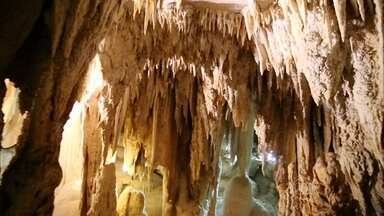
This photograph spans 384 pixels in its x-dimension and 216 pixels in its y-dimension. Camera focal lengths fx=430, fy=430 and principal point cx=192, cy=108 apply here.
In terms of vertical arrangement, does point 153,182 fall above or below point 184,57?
below

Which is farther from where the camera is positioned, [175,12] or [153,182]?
[153,182]

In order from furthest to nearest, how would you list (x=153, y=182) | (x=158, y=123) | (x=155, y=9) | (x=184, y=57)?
(x=153, y=182) → (x=158, y=123) → (x=184, y=57) → (x=155, y=9)

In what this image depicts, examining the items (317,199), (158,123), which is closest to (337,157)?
(317,199)

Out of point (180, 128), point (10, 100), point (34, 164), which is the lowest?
point (34, 164)

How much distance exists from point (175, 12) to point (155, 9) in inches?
11.8

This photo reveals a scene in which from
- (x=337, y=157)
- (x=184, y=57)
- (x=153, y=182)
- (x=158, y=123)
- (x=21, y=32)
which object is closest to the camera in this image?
(x=21, y=32)

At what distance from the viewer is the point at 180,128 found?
8195mm

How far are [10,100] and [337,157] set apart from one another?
602 cm

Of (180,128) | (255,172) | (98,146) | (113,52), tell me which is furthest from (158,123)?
(255,172)

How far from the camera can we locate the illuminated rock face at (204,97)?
152 inches

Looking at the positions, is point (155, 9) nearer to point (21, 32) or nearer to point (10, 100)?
point (21, 32)

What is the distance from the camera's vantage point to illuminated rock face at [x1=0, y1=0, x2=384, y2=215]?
3.86 meters

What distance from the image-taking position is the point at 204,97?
7582 mm

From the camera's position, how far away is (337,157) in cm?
626
